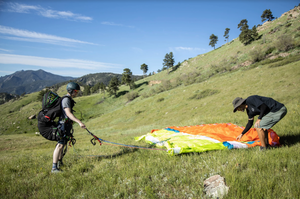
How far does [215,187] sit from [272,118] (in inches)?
135

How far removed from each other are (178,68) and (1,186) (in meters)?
93.0

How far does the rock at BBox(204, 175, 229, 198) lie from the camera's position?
288cm

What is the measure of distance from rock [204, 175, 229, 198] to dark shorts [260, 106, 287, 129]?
298 cm

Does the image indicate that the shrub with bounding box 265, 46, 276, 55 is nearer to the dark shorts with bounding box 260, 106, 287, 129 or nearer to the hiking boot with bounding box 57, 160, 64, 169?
the dark shorts with bounding box 260, 106, 287, 129

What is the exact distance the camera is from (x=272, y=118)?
4746 mm

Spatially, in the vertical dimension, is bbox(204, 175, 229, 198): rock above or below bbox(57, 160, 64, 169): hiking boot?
above

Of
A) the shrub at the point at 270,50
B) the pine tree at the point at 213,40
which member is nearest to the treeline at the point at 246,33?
the pine tree at the point at 213,40

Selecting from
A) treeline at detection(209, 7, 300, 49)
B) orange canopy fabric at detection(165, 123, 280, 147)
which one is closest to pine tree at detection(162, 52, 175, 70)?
treeline at detection(209, 7, 300, 49)

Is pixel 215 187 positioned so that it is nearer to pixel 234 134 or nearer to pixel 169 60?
pixel 234 134

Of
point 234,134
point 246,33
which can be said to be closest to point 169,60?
point 246,33

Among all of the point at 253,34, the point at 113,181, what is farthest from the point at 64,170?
the point at 253,34

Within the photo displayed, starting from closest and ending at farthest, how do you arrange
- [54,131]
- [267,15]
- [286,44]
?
[54,131], [286,44], [267,15]

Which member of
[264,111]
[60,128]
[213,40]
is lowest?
[60,128]

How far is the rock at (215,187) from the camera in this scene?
2.88 meters
